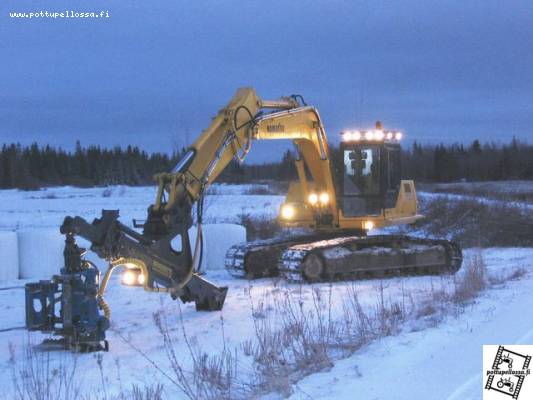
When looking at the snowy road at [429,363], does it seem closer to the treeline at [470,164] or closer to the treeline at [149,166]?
the treeline at [149,166]

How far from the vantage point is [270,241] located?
1762 cm

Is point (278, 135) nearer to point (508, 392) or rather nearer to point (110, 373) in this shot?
point (110, 373)

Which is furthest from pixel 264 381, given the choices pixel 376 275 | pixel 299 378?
pixel 376 275

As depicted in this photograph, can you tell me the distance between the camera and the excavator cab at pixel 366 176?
1744cm

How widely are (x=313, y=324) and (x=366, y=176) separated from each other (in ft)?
24.1

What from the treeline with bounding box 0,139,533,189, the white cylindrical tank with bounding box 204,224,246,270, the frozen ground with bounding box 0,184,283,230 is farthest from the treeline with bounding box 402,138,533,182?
the white cylindrical tank with bounding box 204,224,246,270

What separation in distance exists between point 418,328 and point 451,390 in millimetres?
2961

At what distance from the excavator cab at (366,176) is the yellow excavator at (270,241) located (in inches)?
0.8

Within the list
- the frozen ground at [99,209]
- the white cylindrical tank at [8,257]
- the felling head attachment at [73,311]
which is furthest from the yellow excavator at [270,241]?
the frozen ground at [99,209]

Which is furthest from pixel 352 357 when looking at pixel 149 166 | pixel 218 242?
pixel 149 166

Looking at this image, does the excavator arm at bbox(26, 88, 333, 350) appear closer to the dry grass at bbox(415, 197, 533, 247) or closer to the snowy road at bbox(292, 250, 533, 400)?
the snowy road at bbox(292, 250, 533, 400)

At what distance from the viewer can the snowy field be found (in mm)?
7426

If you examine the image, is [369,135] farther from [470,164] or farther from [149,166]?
[149,166]

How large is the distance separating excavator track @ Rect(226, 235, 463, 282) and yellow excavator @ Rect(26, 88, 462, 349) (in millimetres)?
21
